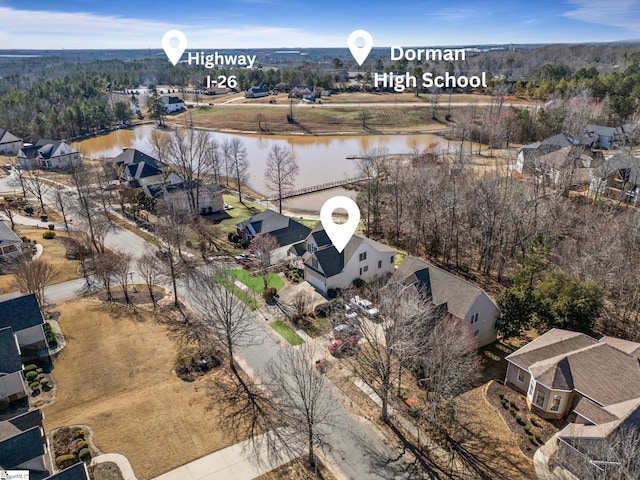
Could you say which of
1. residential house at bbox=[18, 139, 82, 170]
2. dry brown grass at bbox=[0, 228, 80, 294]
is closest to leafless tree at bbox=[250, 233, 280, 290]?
dry brown grass at bbox=[0, 228, 80, 294]

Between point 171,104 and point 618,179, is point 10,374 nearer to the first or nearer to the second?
point 618,179

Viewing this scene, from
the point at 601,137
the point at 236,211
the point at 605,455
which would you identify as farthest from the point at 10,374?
the point at 601,137

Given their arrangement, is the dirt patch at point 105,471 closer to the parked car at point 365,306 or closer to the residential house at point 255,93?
the parked car at point 365,306

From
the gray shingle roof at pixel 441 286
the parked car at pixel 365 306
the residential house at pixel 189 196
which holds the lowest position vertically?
the parked car at pixel 365 306

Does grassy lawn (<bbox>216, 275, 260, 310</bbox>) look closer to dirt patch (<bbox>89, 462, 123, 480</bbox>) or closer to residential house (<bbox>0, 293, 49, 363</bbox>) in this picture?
residential house (<bbox>0, 293, 49, 363</bbox>)

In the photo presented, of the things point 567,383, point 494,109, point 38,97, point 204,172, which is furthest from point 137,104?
point 567,383

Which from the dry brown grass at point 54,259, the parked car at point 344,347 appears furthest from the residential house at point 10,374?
the parked car at point 344,347
